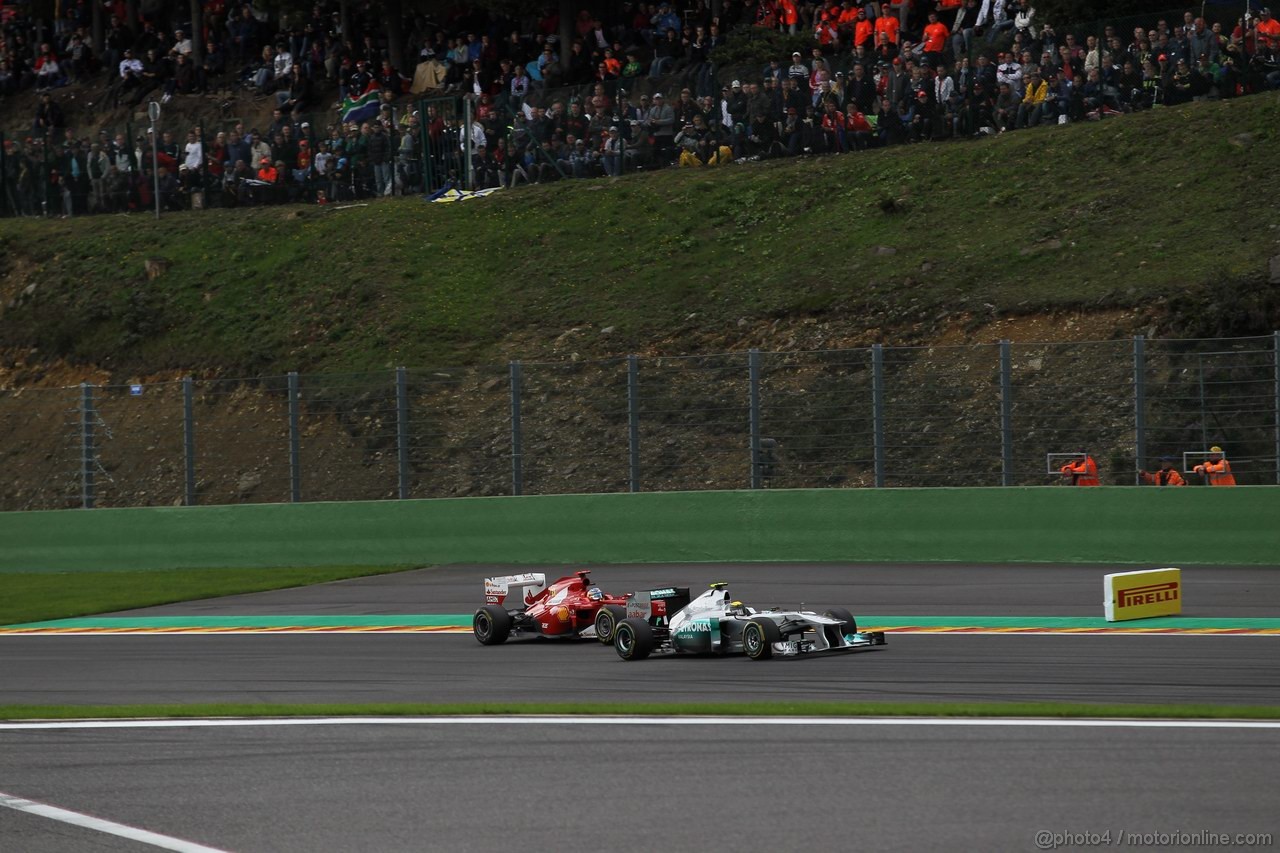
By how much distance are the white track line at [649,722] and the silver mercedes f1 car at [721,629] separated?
2.85 meters

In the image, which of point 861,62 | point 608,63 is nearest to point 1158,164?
point 861,62

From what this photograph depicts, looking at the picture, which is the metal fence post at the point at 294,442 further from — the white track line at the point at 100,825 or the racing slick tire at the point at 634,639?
the white track line at the point at 100,825

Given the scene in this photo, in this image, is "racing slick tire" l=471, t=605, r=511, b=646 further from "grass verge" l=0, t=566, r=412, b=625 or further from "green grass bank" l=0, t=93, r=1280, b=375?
"green grass bank" l=0, t=93, r=1280, b=375

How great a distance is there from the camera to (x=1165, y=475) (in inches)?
723

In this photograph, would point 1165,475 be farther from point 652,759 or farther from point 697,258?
point 652,759

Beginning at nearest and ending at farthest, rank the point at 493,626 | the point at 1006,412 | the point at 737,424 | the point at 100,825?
the point at 100,825
the point at 493,626
the point at 1006,412
the point at 737,424

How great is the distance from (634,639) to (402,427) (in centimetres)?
952

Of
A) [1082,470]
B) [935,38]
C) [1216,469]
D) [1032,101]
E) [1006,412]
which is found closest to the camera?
[1216,469]

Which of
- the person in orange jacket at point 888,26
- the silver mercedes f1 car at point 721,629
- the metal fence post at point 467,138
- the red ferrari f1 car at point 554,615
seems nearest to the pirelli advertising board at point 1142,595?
the silver mercedes f1 car at point 721,629

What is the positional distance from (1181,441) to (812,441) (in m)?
4.34

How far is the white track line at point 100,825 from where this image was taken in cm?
623

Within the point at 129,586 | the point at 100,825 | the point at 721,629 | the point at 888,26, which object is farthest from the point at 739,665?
the point at 888,26

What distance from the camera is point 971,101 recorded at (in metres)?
27.0

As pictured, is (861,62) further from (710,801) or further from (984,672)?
(710,801)
